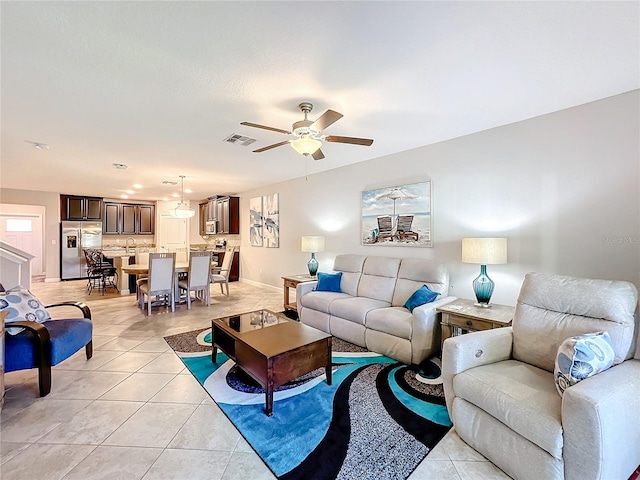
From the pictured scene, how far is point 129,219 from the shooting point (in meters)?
9.55

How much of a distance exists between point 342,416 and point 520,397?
1.16 m

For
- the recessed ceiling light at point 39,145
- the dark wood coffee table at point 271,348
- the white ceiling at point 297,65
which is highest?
the white ceiling at point 297,65

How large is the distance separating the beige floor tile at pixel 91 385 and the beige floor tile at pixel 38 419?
0.25 feet

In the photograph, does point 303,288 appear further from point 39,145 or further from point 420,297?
point 39,145

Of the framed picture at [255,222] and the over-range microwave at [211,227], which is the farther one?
the over-range microwave at [211,227]

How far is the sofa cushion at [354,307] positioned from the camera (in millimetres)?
3389

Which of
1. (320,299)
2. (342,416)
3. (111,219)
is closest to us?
(342,416)

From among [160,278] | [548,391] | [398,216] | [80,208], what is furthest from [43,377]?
[80,208]

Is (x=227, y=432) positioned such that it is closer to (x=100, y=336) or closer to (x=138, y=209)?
(x=100, y=336)

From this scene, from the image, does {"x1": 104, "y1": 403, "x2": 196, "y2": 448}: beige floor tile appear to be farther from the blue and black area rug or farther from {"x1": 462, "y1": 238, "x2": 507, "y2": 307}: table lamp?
{"x1": 462, "y1": 238, "x2": 507, "y2": 307}: table lamp

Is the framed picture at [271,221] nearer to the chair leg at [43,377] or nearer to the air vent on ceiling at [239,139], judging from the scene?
the air vent on ceiling at [239,139]

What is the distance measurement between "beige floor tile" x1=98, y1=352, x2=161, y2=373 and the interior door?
9.03 metres

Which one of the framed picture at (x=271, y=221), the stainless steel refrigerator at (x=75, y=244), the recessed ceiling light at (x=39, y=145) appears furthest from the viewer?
the stainless steel refrigerator at (x=75, y=244)

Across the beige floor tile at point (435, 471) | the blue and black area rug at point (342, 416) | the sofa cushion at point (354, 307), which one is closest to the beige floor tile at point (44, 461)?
the blue and black area rug at point (342, 416)
